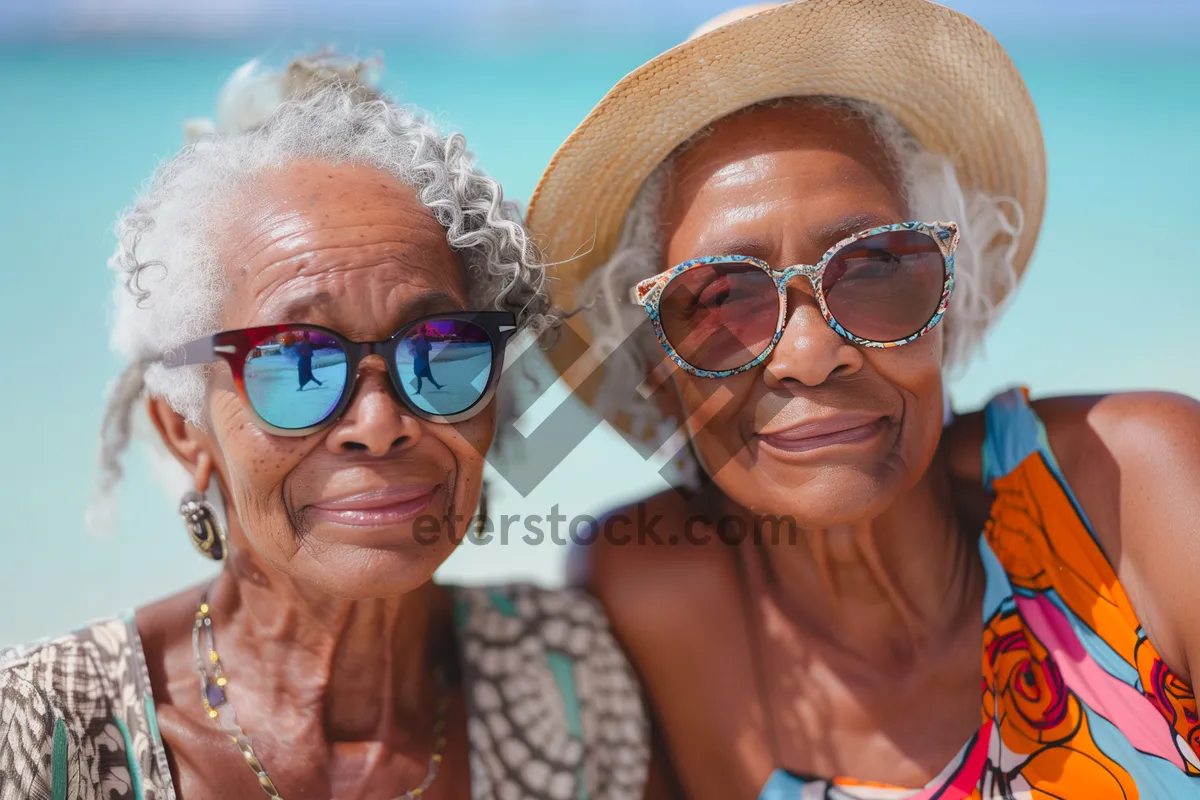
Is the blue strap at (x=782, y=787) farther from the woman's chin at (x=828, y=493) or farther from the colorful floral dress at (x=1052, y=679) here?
the woman's chin at (x=828, y=493)

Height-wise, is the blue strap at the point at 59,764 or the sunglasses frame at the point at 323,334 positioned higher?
the sunglasses frame at the point at 323,334

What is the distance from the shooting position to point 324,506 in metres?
2.19

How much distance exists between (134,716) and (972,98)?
106 inches

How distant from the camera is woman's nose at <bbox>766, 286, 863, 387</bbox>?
7.70 feet

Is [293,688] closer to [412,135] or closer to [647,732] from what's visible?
[647,732]

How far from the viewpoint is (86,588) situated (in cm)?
514

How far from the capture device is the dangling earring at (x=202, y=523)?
244cm

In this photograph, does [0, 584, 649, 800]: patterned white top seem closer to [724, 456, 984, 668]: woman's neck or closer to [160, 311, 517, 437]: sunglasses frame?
[724, 456, 984, 668]: woman's neck

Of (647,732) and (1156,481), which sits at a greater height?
(1156,481)

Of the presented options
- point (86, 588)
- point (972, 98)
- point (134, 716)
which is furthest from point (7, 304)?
point (972, 98)

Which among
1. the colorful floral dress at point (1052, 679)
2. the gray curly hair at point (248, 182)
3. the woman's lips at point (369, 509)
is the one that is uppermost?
the gray curly hair at point (248, 182)

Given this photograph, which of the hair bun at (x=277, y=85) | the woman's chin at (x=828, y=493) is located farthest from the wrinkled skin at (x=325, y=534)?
the woman's chin at (x=828, y=493)

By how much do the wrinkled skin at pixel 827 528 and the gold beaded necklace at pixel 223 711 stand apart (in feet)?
1.90

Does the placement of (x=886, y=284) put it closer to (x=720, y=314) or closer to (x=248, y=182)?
(x=720, y=314)
